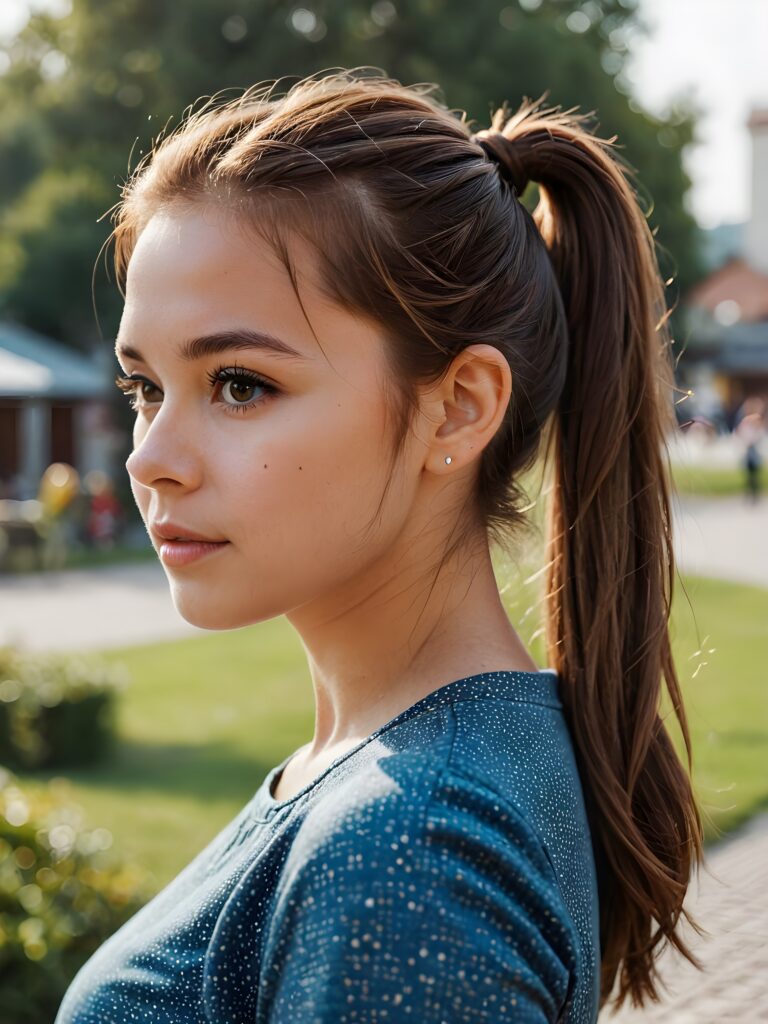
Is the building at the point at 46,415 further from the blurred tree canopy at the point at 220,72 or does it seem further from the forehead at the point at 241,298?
the forehead at the point at 241,298

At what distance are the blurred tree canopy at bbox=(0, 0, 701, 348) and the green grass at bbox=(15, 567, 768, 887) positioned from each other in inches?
444

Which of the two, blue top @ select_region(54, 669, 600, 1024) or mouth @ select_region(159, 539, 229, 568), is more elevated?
mouth @ select_region(159, 539, 229, 568)

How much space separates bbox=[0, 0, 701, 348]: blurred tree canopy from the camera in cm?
2294

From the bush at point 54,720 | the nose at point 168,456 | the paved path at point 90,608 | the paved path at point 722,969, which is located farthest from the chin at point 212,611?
the paved path at point 90,608

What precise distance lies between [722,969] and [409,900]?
1.30 metres

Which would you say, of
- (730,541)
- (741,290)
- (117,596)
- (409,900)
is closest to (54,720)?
(409,900)

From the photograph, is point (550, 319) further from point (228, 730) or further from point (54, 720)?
point (228, 730)

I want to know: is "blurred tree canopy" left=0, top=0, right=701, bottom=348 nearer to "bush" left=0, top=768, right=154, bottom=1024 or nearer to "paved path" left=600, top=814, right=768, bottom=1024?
"bush" left=0, top=768, right=154, bottom=1024

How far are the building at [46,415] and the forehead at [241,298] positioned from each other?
2032cm

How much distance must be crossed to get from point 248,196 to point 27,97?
30079 millimetres

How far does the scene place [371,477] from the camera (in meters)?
1.38

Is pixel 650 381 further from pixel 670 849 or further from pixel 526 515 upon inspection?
pixel 670 849

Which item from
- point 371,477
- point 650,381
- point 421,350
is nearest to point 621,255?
point 650,381

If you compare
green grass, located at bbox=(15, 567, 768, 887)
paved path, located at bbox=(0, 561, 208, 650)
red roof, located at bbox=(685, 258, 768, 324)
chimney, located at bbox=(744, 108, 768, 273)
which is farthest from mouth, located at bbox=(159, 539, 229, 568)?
chimney, located at bbox=(744, 108, 768, 273)
